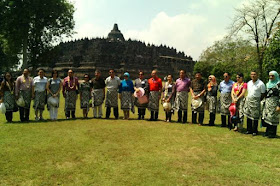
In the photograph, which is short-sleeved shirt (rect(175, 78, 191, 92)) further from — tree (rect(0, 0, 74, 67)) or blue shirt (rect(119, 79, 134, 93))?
tree (rect(0, 0, 74, 67))

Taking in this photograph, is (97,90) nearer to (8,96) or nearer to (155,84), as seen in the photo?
(155,84)

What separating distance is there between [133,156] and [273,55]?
759 inches

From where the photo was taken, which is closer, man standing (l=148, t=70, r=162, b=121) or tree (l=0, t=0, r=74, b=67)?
man standing (l=148, t=70, r=162, b=121)

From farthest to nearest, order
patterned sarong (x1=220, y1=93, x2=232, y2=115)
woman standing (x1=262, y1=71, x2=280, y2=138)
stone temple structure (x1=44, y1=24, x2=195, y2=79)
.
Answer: stone temple structure (x1=44, y1=24, x2=195, y2=79) < patterned sarong (x1=220, y1=93, x2=232, y2=115) < woman standing (x1=262, y1=71, x2=280, y2=138)

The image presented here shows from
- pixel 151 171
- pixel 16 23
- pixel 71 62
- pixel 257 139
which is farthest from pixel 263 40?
pixel 71 62

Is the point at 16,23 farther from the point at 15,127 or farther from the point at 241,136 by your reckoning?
the point at 241,136

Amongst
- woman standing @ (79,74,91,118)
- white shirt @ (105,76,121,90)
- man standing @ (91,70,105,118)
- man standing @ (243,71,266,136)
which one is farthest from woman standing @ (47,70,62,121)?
man standing @ (243,71,266,136)

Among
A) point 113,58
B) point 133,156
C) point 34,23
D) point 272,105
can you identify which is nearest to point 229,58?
point 113,58

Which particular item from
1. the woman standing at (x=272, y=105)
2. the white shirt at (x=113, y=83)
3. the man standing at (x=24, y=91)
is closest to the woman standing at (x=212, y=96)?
the woman standing at (x=272, y=105)

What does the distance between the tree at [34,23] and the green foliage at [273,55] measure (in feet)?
67.0

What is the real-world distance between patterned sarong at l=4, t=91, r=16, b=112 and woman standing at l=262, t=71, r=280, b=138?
7819 mm

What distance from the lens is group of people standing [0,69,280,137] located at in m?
6.73

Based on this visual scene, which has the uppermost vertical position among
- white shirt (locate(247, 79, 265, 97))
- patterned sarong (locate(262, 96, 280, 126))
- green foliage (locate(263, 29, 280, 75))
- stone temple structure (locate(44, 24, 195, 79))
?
stone temple structure (locate(44, 24, 195, 79))

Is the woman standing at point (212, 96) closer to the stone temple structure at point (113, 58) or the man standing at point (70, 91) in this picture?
the man standing at point (70, 91)
